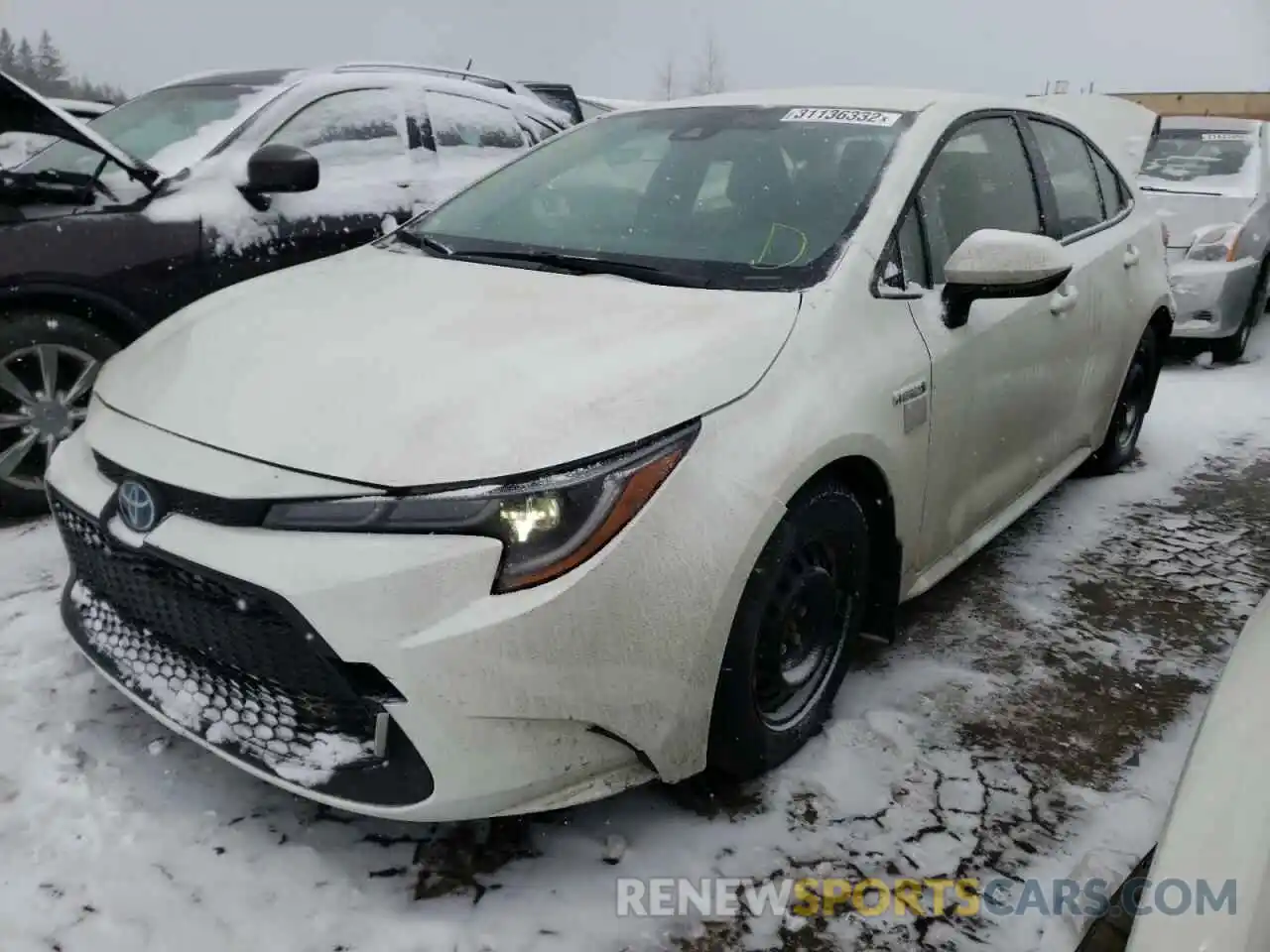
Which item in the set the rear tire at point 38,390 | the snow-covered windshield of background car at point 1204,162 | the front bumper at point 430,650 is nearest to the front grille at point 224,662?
the front bumper at point 430,650

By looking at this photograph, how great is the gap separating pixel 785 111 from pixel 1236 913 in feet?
7.90

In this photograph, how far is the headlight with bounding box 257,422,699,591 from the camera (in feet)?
5.71

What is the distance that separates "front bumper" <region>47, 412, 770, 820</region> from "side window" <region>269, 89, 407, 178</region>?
256cm

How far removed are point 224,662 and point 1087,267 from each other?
299 centimetres

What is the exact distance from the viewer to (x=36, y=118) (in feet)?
11.2

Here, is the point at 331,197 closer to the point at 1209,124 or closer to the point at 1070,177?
the point at 1070,177

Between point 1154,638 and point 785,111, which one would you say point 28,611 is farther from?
point 1154,638

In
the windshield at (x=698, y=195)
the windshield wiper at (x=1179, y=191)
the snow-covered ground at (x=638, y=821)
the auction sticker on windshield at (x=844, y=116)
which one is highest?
the auction sticker on windshield at (x=844, y=116)

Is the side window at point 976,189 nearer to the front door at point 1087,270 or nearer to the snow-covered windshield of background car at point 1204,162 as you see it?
the front door at point 1087,270

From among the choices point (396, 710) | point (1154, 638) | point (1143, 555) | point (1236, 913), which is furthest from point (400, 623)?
point (1143, 555)

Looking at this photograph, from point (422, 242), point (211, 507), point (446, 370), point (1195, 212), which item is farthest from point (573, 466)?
point (1195, 212)

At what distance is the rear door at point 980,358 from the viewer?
2639mm

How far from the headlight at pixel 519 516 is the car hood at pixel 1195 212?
599 cm

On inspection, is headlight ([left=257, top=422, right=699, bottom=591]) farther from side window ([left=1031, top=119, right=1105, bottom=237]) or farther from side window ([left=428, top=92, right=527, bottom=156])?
side window ([left=428, top=92, right=527, bottom=156])
